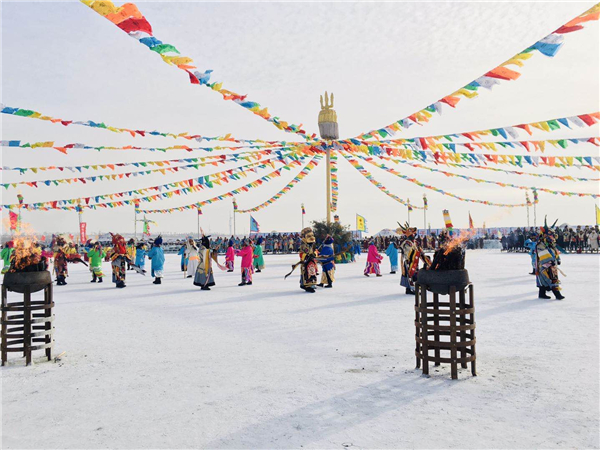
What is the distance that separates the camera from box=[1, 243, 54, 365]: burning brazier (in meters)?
5.86

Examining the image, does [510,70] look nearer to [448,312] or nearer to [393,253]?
[448,312]

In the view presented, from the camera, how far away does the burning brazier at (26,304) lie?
19.2 feet

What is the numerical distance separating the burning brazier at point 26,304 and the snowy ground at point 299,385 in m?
0.29

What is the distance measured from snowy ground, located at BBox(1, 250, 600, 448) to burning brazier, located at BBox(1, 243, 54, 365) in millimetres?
292

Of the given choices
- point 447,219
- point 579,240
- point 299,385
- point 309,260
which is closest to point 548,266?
point 309,260

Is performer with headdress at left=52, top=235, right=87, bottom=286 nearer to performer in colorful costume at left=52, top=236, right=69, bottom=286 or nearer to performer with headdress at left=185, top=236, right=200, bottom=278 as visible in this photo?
performer in colorful costume at left=52, top=236, right=69, bottom=286

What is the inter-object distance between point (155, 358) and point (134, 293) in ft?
25.7

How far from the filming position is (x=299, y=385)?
479 centimetres

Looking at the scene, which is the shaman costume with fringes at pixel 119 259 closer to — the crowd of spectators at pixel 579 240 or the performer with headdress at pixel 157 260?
the performer with headdress at pixel 157 260

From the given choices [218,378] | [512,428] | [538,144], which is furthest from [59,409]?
[538,144]

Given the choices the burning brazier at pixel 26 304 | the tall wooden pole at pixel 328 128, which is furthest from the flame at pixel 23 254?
the tall wooden pole at pixel 328 128

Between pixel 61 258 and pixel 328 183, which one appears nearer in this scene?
pixel 61 258

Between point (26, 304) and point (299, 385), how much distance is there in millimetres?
3748

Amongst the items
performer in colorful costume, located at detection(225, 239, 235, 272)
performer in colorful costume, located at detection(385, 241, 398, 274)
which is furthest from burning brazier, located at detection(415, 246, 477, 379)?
performer in colorful costume, located at detection(225, 239, 235, 272)
